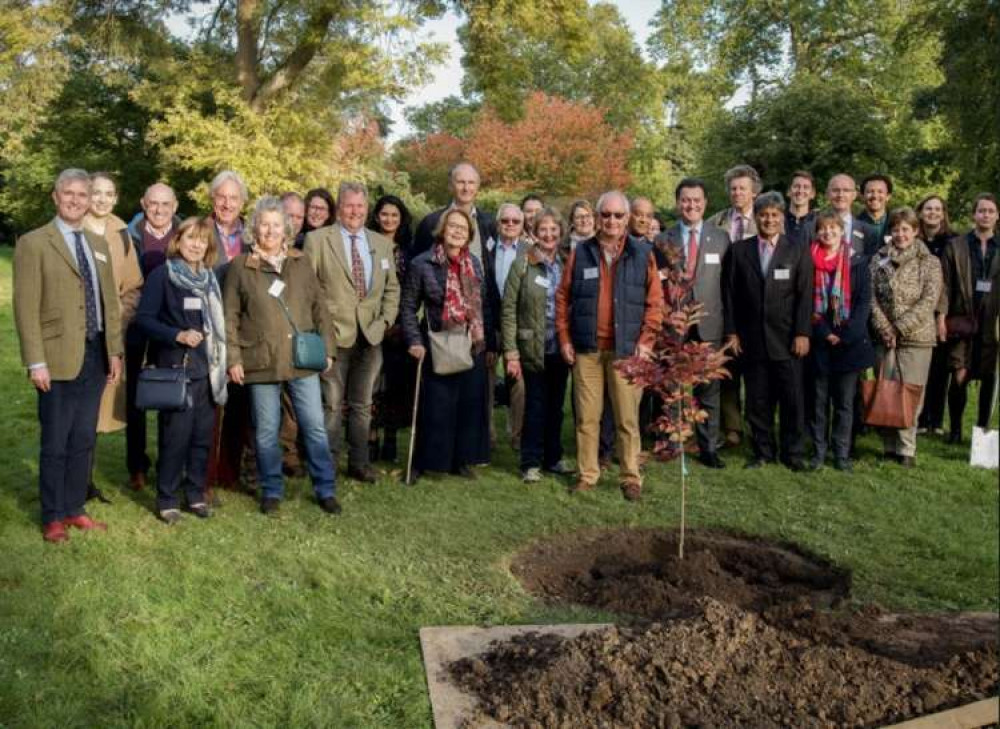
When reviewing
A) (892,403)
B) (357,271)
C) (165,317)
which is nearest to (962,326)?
(892,403)

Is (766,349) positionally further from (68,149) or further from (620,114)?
(620,114)

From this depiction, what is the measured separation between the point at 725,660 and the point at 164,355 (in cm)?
401

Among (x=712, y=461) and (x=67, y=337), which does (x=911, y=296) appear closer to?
(x=712, y=461)

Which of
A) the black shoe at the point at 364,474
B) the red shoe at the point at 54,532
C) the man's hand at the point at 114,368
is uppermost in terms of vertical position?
the man's hand at the point at 114,368

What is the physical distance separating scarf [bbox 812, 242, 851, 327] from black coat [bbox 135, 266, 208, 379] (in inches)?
188

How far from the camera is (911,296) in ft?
26.6

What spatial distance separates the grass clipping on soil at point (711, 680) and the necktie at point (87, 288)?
10.7ft

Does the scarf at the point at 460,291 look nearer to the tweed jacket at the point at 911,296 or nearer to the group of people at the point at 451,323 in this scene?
the group of people at the point at 451,323

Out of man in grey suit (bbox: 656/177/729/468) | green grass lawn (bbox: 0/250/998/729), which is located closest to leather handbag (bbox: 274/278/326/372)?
green grass lawn (bbox: 0/250/998/729)

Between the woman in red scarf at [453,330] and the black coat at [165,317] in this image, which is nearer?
the black coat at [165,317]

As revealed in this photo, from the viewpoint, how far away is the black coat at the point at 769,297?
7867 mm

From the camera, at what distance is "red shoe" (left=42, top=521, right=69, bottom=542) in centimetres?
588

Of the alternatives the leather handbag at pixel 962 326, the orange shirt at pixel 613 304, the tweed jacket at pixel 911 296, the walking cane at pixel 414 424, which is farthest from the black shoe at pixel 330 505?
the leather handbag at pixel 962 326

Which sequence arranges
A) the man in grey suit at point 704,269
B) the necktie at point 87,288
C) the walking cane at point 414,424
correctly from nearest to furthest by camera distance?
the necktie at point 87,288 → the walking cane at point 414,424 → the man in grey suit at point 704,269
